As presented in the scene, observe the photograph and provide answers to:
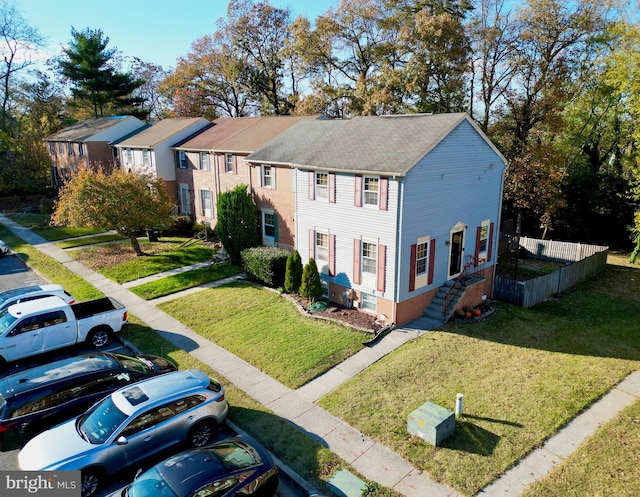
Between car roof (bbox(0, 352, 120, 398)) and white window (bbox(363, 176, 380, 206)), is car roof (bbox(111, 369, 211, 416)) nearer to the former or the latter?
car roof (bbox(0, 352, 120, 398))

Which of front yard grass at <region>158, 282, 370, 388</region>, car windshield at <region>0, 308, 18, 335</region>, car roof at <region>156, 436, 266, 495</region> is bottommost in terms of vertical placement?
front yard grass at <region>158, 282, 370, 388</region>

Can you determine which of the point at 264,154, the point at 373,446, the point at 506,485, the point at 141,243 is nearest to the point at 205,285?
the point at 264,154

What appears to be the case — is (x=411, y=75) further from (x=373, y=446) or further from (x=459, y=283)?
(x=373, y=446)

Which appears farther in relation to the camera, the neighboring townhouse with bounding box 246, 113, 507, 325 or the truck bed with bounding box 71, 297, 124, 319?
the neighboring townhouse with bounding box 246, 113, 507, 325

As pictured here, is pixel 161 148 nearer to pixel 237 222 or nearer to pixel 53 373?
pixel 237 222

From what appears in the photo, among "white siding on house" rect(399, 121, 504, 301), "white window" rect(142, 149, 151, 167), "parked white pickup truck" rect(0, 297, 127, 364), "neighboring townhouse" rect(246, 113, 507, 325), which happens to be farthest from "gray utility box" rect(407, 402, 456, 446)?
"white window" rect(142, 149, 151, 167)

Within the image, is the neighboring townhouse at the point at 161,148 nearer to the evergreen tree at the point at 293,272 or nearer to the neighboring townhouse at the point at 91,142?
the neighboring townhouse at the point at 91,142

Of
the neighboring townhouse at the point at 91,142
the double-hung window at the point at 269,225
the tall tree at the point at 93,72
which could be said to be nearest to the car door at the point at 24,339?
the double-hung window at the point at 269,225
